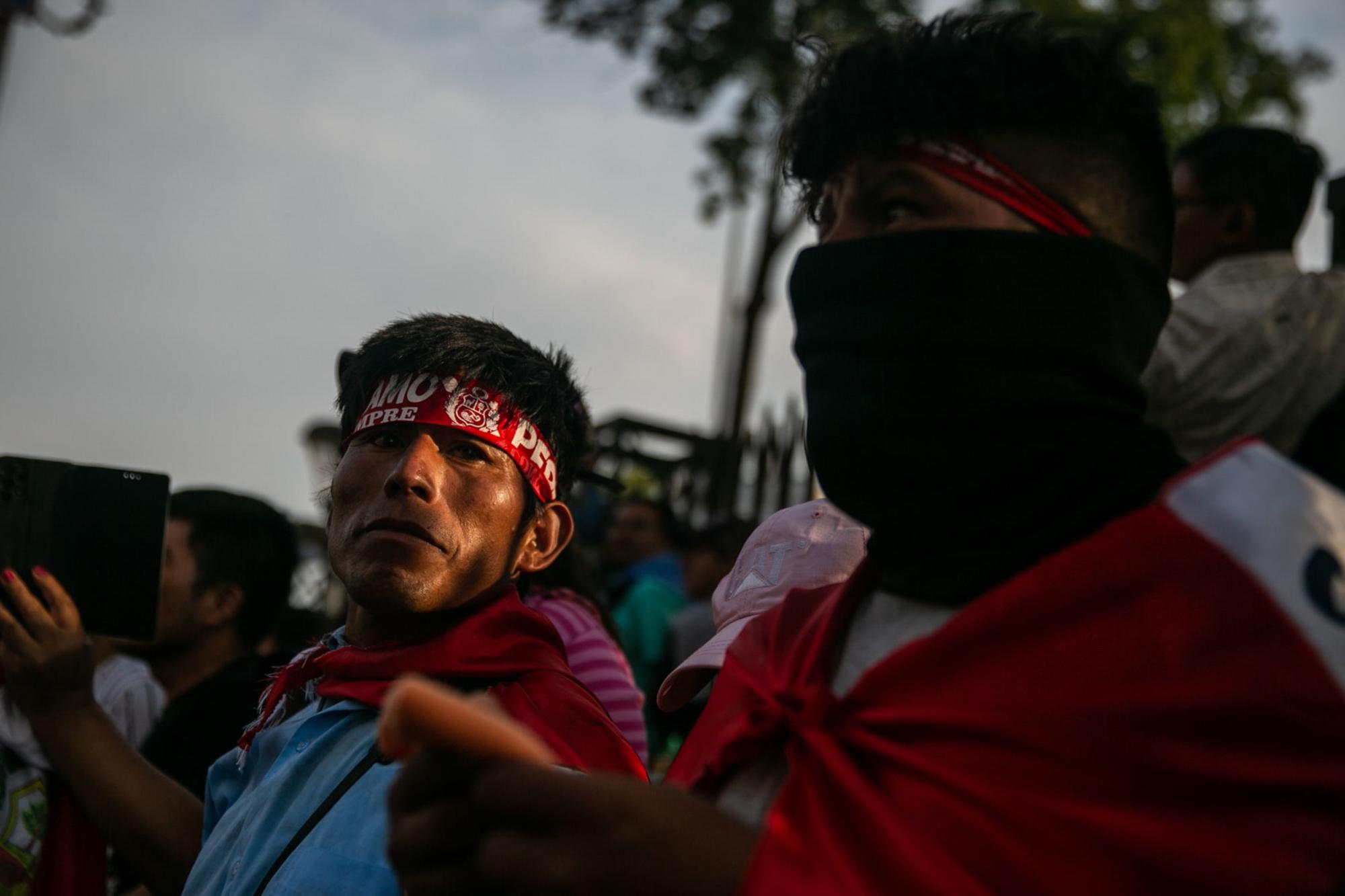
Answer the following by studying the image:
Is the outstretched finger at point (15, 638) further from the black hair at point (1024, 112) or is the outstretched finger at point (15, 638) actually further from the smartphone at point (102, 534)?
the black hair at point (1024, 112)

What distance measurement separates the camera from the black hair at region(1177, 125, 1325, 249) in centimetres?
289

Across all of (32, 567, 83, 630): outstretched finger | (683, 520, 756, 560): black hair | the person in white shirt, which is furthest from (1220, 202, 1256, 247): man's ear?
(683, 520, 756, 560): black hair

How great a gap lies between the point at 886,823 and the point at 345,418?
1.87 metres

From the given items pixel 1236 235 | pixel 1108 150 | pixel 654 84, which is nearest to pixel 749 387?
pixel 654 84

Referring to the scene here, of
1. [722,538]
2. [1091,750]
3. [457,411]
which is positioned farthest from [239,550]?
[722,538]

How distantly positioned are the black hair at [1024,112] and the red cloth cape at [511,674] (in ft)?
3.52

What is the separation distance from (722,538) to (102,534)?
466 centimetres

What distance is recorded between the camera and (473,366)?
244 cm

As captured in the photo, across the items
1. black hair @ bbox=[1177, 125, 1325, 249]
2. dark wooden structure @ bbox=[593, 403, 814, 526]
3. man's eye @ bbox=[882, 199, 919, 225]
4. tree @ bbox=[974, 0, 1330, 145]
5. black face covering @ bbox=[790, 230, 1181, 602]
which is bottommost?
dark wooden structure @ bbox=[593, 403, 814, 526]

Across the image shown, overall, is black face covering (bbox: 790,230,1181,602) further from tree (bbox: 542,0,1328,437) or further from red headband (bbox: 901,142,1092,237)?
tree (bbox: 542,0,1328,437)

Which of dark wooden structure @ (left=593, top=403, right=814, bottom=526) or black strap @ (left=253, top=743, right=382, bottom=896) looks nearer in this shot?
black strap @ (left=253, top=743, right=382, bottom=896)

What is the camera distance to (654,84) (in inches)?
530

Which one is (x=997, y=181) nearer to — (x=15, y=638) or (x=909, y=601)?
(x=909, y=601)

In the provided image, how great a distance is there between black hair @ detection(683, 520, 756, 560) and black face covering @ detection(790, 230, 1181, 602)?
5.31 metres
